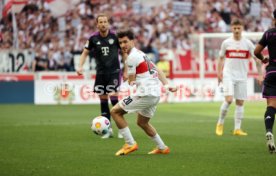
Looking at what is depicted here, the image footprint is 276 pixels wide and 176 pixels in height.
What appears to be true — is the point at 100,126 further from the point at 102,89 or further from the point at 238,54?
the point at 238,54

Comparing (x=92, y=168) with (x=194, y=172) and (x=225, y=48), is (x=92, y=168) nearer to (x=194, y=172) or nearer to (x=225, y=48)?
(x=194, y=172)

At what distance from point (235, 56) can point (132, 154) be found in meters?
5.00

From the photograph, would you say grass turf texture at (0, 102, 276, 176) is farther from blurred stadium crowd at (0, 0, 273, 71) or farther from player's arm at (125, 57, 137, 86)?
blurred stadium crowd at (0, 0, 273, 71)

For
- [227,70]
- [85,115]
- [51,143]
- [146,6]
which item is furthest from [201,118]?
[146,6]

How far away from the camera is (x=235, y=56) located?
1561 centimetres

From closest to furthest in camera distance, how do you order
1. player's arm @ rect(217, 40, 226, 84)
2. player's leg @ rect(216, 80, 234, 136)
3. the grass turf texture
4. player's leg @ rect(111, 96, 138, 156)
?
1. the grass turf texture
2. player's leg @ rect(111, 96, 138, 156)
3. player's leg @ rect(216, 80, 234, 136)
4. player's arm @ rect(217, 40, 226, 84)

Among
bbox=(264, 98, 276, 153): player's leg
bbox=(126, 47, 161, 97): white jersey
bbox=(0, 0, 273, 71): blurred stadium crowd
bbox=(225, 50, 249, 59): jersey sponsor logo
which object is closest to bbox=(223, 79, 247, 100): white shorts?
bbox=(225, 50, 249, 59): jersey sponsor logo

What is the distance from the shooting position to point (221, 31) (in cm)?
3456

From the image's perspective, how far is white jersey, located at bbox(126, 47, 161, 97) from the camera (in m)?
11.0

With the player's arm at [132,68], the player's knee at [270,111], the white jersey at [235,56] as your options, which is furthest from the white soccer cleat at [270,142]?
the white jersey at [235,56]

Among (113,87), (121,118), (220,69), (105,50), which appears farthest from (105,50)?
(121,118)

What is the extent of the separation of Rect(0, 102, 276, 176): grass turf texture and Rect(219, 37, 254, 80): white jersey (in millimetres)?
1293

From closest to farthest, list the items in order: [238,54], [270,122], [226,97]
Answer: [270,122] → [226,97] → [238,54]

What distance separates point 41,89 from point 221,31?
10163mm
